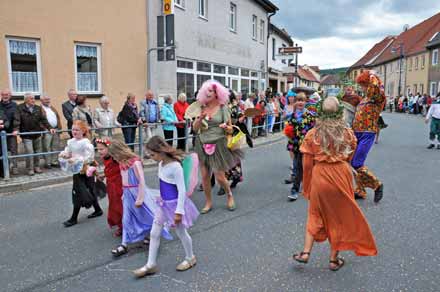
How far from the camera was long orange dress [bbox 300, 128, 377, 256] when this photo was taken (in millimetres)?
3502

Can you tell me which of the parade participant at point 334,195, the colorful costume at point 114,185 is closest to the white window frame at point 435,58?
the parade participant at point 334,195

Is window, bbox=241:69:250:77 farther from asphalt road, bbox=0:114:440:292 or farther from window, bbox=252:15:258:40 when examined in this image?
asphalt road, bbox=0:114:440:292

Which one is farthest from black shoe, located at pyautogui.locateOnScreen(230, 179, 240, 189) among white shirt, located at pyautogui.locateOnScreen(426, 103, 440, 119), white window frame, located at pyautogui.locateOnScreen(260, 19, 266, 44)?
white window frame, located at pyautogui.locateOnScreen(260, 19, 266, 44)

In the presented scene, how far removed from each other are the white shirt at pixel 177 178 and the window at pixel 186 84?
1207cm

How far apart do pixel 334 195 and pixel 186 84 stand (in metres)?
13.1

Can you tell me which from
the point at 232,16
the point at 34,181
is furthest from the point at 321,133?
the point at 232,16

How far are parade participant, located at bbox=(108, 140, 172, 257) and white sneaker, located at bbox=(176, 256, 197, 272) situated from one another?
20.5 inches

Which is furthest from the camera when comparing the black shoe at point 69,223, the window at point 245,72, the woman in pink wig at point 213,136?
the window at point 245,72

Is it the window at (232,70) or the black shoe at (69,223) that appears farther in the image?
the window at (232,70)

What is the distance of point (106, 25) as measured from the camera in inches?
468

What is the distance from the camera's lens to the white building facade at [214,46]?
14336mm

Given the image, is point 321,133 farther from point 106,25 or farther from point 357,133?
point 106,25

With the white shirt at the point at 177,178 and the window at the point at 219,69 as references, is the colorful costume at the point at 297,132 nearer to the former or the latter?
the white shirt at the point at 177,178

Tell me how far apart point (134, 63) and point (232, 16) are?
9.19 meters
